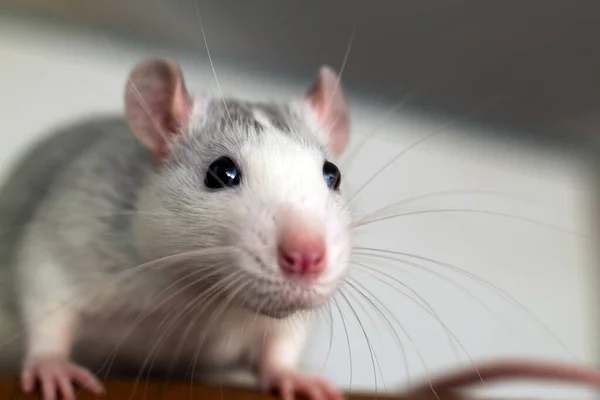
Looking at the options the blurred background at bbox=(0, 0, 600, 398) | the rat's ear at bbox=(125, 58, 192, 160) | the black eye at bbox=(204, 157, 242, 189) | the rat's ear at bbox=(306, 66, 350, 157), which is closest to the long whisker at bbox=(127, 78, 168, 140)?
the rat's ear at bbox=(125, 58, 192, 160)

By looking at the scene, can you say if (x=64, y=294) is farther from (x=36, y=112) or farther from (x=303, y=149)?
(x=36, y=112)

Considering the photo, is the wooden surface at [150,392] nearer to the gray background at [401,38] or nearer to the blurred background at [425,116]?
the blurred background at [425,116]

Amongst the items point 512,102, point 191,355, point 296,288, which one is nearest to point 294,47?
point 512,102

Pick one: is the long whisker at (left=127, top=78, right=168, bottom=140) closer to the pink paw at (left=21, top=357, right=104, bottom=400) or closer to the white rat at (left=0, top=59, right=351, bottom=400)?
the white rat at (left=0, top=59, right=351, bottom=400)

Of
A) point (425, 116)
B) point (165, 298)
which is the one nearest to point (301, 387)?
point (165, 298)

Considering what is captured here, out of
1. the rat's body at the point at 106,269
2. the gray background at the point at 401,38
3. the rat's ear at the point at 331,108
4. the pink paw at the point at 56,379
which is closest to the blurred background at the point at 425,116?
the gray background at the point at 401,38
